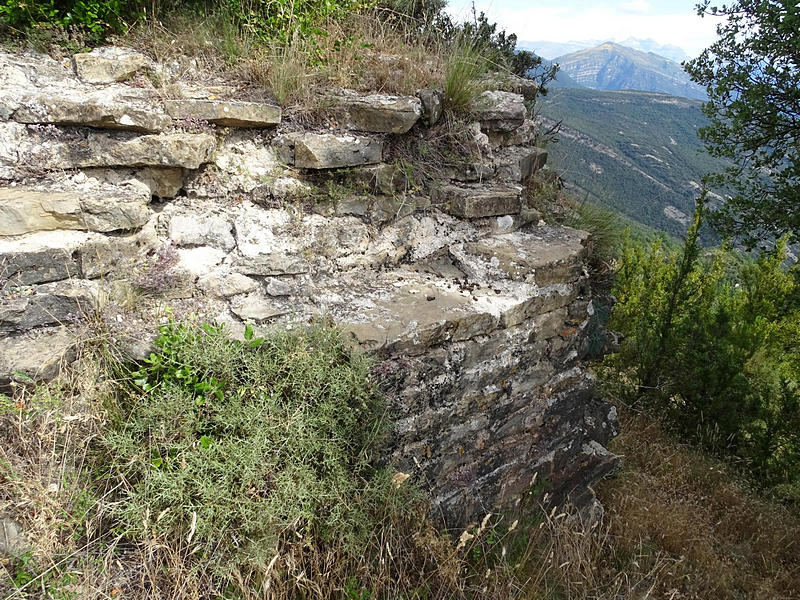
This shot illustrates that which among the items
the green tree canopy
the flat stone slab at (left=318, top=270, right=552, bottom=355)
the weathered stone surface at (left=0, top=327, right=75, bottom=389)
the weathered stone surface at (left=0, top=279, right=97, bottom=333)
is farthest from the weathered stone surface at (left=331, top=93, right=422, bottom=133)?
the green tree canopy

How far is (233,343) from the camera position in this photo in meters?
2.16

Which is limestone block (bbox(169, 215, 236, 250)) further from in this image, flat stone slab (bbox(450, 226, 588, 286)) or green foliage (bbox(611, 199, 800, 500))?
green foliage (bbox(611, 199, 800, 500))

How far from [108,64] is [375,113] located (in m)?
1.54

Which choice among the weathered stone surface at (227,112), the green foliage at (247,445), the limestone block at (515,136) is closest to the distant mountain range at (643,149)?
the limestone block at (515,136)

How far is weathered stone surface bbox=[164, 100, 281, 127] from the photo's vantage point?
2641mm

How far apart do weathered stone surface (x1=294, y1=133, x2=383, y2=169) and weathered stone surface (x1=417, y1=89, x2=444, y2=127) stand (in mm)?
505

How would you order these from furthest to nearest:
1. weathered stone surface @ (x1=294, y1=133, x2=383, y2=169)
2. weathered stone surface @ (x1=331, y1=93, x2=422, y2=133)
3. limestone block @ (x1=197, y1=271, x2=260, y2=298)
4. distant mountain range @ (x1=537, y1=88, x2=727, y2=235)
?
1. distant mountain range @ (x1=537, y1=88, x2=727, y2=235)
2. weathered stone surface @ (x1=331, y1=93, x2=422, y2=133)
3. weathered stone surface @ (x1=294, y1=133, x2=383, y2=169)
4. limestone block @ (x1=197, y1=271, x2=260, y2=298)

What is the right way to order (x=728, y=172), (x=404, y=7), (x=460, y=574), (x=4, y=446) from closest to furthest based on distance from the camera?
1. (x=4, y=446)
2. (x=460, y=574)
3. (x=404, y=7)
4. (x=728, y=172)

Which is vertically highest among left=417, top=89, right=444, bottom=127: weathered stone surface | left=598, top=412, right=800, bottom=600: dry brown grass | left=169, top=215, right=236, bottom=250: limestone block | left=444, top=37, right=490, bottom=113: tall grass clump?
left=444, top=37, right=490, bottom=113: tall grass clump

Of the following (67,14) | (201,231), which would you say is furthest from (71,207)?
(67,14)

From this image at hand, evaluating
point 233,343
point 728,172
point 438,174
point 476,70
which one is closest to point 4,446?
point 233,343

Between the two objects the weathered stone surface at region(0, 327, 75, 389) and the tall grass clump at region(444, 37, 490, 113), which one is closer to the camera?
the weathered stone surface at region(0, 327, 75, 389)

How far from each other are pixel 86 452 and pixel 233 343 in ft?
2.34

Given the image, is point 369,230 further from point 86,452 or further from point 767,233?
point 767,233
